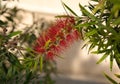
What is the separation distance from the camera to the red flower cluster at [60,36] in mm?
986

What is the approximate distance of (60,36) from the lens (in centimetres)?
100

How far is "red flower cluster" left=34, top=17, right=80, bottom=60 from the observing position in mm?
986

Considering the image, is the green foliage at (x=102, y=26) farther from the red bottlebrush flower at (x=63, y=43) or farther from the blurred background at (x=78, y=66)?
the blurred background at (x=78, y=66)

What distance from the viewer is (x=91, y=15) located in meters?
0.88

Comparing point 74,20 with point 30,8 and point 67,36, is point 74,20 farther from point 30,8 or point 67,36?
point 30,8

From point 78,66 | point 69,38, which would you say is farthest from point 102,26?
point 78,66

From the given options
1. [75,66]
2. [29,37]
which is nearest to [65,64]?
[75,66]

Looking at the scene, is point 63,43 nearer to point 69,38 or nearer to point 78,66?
A: point 69,38

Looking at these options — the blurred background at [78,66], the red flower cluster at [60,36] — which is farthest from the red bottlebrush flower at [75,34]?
the blurred background at [78,66]

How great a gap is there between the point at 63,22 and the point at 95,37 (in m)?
0.10

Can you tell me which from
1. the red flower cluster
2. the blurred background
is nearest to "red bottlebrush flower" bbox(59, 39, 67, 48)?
the red flower cluster

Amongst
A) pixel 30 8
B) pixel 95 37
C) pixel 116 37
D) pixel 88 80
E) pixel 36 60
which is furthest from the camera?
pixel 88 80

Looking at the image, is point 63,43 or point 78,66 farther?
point 78,66

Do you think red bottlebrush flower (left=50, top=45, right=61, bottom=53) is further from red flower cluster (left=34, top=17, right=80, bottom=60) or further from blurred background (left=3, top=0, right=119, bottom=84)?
blurred background (left=3, top=0, right=119, bottom=84)
